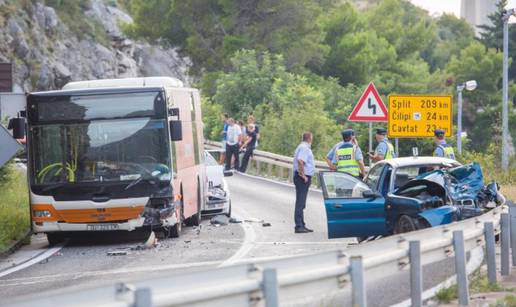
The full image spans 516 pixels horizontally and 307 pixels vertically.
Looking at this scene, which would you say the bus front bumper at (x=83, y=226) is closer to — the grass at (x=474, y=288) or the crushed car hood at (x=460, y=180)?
the crushed car hood at (x=460, y=180)

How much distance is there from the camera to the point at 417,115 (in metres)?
25.8

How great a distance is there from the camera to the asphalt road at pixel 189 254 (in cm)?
1267

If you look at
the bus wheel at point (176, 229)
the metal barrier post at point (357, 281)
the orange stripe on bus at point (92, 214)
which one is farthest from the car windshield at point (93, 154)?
the metal barrier post at point (357, 281)

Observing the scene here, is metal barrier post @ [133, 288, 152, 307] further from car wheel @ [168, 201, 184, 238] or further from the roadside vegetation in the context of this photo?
the roadside vegetation

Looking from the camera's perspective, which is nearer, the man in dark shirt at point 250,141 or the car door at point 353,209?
the car door at point 353,209

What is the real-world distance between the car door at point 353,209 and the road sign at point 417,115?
1010cm

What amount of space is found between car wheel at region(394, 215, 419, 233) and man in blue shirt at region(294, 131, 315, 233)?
4329 mm

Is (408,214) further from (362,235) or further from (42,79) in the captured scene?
(42,79)

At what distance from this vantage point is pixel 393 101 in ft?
84.5

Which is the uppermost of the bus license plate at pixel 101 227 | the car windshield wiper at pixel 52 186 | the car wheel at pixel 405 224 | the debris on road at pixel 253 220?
the car windshield wiper at pixel 52 186

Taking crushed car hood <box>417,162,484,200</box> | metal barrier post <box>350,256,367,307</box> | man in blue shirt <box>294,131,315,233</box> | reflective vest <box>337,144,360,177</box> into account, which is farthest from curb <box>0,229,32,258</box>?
metal barrier post <box>350,256,367,307</box>

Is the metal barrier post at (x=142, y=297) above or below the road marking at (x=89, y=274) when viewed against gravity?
above

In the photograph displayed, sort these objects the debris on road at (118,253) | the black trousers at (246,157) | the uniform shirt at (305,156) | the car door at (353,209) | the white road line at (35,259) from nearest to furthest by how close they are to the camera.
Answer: the car door at (353,209)
the white road line at (35,259)
the debris on road at (118,253)
the uniform shirt at (305,156)
the black trousers at (246,157)

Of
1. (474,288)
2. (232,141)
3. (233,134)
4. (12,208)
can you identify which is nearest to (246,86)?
(232,141)
